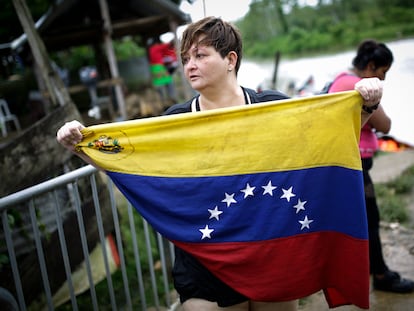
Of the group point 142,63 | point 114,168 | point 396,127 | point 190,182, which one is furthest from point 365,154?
point 142,63

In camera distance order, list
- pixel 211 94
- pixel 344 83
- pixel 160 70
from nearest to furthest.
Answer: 1. pixel 211 94
2. pixel 344 83
3. pixel 160 70

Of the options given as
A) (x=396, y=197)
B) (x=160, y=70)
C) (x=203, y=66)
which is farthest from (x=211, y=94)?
(x=160, y=70)

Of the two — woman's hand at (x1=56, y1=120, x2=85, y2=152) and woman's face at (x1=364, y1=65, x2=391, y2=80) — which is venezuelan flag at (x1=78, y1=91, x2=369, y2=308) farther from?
woman's face at (x1=364, y1=65, x2=391, y2=80)

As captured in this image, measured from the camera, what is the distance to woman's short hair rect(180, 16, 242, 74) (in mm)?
1667

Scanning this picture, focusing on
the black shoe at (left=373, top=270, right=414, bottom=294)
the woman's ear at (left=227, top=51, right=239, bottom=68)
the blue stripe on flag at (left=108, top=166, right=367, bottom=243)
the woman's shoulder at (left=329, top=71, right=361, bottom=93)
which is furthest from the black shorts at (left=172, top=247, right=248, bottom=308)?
the black shoe at (left=373, top=270, right=414, bottom=294)

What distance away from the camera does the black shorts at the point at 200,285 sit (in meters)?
1.65

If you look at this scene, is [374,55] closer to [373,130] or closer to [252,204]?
[373,130]

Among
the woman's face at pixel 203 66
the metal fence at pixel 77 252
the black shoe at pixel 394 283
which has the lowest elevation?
the black shoe at pixel 394 283

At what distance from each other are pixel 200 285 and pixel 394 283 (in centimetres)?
213

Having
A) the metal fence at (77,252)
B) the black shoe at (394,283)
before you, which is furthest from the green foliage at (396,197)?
the metal fence at (77,252)

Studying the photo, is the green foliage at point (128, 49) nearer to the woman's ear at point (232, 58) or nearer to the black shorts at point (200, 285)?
the woman's ear at point (232, 58)

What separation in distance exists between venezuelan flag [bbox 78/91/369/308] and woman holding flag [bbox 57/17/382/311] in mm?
62

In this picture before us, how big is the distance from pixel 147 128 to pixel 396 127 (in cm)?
805

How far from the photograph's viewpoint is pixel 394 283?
3.07 meters
